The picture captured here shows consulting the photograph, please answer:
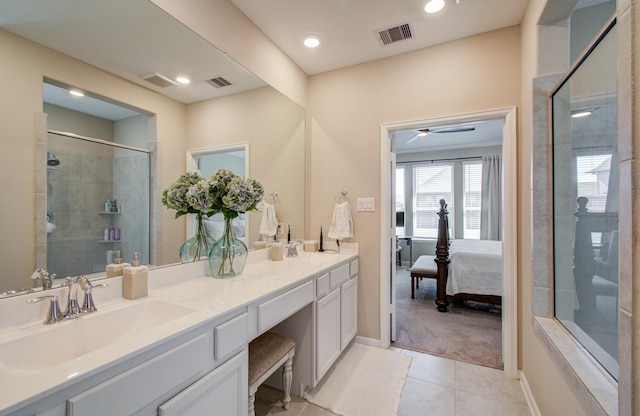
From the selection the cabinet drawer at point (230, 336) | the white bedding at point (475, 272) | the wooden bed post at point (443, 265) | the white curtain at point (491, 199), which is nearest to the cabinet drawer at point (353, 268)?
the cabinet drawer at point (230, 336)

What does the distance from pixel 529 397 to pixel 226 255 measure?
7.02 ft

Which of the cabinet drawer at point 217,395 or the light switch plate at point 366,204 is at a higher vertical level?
the light switch plate at point 366,204

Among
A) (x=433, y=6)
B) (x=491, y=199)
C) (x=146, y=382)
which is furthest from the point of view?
(x=491, y=199)

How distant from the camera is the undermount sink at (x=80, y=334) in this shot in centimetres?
88

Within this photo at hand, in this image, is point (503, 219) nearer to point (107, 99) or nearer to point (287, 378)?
point (287, 378)

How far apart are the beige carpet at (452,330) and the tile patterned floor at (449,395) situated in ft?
0.68

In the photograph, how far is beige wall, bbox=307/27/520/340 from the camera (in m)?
2.18

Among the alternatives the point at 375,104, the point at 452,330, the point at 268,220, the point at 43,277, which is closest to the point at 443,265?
the point at 452,330

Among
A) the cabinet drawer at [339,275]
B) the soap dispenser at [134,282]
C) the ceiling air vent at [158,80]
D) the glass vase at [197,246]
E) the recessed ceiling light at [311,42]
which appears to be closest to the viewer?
the soap dispenser at [134,282]

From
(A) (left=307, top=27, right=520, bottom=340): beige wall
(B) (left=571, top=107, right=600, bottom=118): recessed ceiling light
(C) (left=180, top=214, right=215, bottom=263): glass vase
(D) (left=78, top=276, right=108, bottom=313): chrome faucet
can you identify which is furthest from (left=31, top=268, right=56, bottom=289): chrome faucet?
(B) (left=571, top=107, right=600, bottom=118): recessed ceiling light

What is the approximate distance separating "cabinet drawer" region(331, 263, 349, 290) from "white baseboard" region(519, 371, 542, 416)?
1392 millimetres

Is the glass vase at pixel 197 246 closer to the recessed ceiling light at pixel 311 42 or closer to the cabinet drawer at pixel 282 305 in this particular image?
the cabinet drawer at pixel 282 305

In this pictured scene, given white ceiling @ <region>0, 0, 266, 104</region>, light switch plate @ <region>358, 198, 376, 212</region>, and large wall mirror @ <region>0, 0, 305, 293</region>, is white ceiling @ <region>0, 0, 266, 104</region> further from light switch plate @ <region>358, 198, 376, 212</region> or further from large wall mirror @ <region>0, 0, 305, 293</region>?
light switch plate @ <region>358, 198, 376, 212</region>

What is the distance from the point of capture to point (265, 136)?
2.38m
